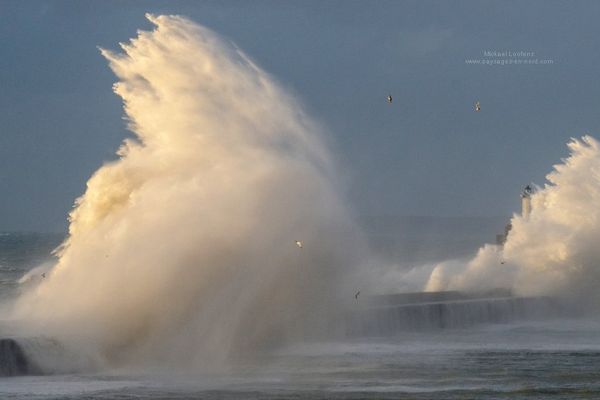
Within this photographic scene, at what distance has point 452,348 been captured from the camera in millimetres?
25547

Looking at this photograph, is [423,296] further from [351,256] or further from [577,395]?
[577,395]

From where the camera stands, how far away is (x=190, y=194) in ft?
88.7

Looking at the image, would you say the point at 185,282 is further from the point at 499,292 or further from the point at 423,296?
the point at 499,292

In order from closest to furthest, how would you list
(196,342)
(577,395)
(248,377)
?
(577,395) → (248,377) → (196,342)

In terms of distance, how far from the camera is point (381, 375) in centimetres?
2138

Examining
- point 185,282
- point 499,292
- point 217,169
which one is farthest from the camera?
point 499,292

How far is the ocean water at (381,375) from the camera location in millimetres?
19500

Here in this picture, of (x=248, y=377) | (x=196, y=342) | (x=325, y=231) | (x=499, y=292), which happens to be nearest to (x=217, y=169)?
(x=325, y=231)

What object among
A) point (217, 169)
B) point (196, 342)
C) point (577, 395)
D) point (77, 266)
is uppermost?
point (217, 169)

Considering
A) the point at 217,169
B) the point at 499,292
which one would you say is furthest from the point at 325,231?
the point at 499,292

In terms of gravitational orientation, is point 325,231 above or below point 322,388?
above

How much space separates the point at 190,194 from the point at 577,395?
1062cm

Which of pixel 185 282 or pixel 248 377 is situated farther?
pixel 185 282

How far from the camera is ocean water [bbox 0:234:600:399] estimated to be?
64.0 ft
